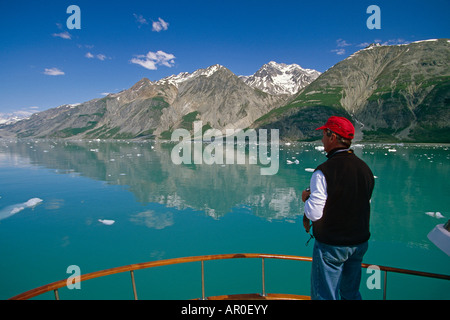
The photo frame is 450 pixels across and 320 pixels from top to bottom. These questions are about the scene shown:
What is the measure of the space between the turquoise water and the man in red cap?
553 centimetres

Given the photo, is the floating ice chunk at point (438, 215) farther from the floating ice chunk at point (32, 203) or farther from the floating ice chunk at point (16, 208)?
the floating ice chunk at point (32, 203)

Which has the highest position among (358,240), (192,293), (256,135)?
(256,135)

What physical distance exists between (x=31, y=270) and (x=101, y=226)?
14.6 feet

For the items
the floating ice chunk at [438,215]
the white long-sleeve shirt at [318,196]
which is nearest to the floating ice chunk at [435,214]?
the floating ice chunk at [438,215]

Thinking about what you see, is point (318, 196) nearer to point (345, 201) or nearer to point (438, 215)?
point (345, 201)

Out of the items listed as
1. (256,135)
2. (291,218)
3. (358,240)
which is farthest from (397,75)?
(358,240)

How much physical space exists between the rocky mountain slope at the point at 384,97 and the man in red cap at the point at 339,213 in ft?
443

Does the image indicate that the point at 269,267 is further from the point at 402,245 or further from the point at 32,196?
the point at 32,196

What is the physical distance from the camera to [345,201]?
3.15 m

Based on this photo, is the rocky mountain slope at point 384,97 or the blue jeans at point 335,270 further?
the rocky mountain slope at point 384,97

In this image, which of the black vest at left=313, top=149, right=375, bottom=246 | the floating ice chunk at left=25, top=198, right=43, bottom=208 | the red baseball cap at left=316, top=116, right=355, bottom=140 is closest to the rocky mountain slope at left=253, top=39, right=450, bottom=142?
the red baseball cap at left=316, top=116, right=355, bottom=140

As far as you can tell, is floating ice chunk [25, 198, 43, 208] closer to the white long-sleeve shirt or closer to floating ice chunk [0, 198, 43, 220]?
floating ice chunk [0, 198, 43, 220]

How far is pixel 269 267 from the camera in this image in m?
9.96

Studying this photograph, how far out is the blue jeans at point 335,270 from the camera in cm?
334
